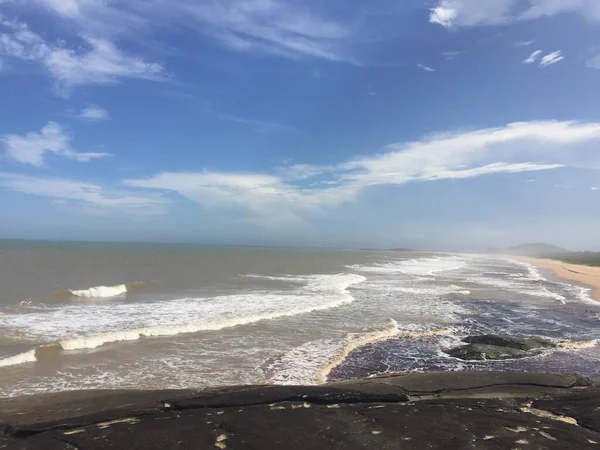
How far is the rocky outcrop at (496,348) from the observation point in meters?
12.8

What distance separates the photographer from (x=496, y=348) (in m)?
13.4

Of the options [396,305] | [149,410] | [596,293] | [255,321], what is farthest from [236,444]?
[596,293]

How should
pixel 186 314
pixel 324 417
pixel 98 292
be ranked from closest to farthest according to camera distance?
pixel 324 417, pixel 186 314, pixel 98 292

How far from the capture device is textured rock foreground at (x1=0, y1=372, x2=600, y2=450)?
6152 mm

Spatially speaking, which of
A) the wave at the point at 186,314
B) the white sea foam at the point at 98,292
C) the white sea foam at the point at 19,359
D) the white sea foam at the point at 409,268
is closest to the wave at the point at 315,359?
the wave at the point at 186,314

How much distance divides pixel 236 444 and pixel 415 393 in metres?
4.21

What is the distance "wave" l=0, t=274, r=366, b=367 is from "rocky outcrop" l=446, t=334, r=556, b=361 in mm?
8449

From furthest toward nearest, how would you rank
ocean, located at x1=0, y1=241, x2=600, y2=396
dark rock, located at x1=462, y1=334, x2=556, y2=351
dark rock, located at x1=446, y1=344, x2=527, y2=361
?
dark rock, located at x1=462, y1=334, x2=556, y2=351, dark rock, located at x1=446, y1=344, x2=527, y2=361, ocean, located at x1=0, y1=241, x2=600, y2=396

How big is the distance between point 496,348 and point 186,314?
12.9 m

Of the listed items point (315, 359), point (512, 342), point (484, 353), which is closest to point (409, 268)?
point (512, 342)

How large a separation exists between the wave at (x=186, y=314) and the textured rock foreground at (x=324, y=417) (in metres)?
5.76

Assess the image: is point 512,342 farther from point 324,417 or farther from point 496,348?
point 324,417

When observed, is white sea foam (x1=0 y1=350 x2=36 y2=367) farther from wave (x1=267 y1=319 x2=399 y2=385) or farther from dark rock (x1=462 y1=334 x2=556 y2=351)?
dark rock (x1=462 y1=334 x2=556 y2=351)

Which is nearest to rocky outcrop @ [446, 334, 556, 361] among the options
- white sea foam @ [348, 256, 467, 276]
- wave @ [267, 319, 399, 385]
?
wave @ [267, 319, 399, 385]
